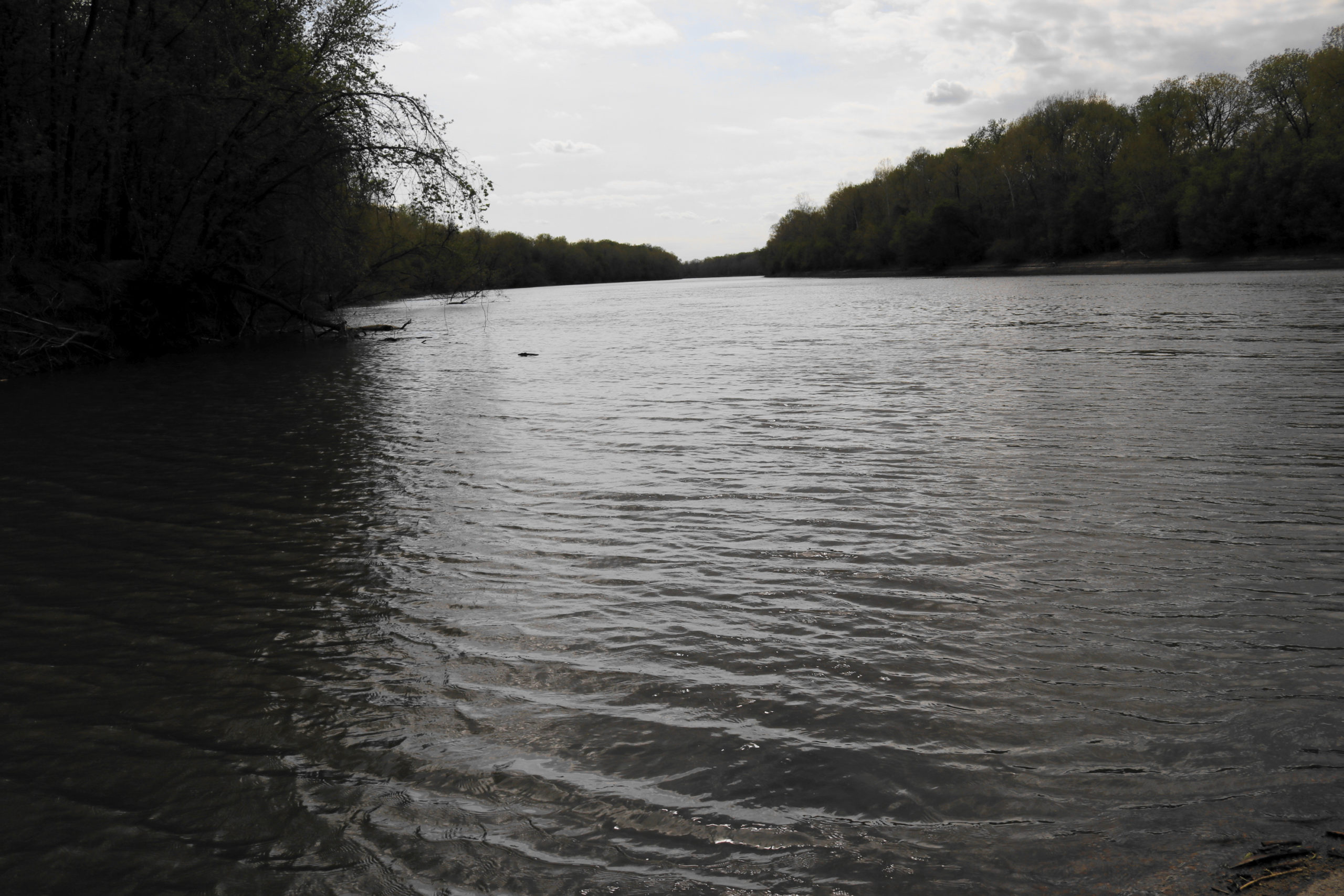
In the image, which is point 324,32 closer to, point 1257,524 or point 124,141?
point 124,141

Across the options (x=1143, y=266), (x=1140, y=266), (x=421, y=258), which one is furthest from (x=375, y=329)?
(x=1140, y=266)

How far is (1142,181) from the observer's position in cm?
8450

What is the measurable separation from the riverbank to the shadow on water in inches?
2903

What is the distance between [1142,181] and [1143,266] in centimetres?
972

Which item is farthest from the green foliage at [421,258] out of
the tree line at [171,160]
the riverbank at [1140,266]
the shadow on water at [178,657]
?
the riverbank at [1140,266]

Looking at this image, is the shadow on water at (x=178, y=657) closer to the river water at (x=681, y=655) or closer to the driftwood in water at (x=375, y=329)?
the river water at (x=681, y=655)

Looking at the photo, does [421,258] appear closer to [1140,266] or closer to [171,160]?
[171,160]

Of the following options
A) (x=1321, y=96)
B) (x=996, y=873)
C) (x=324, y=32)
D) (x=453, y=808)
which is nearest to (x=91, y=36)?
(x=324, y=32)

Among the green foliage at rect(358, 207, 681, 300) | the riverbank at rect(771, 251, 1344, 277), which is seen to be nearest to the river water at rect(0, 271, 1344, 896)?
the green foliage at rect(358, 207, 681, 300)

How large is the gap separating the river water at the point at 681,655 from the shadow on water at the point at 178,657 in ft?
0.10

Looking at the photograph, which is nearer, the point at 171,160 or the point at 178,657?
the point at 178,657

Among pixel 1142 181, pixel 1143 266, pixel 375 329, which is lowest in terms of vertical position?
pixel 375 329

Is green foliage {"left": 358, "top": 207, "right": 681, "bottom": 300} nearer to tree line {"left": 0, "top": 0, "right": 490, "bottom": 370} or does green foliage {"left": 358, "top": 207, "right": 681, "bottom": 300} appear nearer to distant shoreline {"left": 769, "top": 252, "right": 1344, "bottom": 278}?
tree line {"left": 0, "top": 0, "right": 490, "bottom": 370}

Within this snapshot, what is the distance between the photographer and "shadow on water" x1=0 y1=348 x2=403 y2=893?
3820 millimetres
